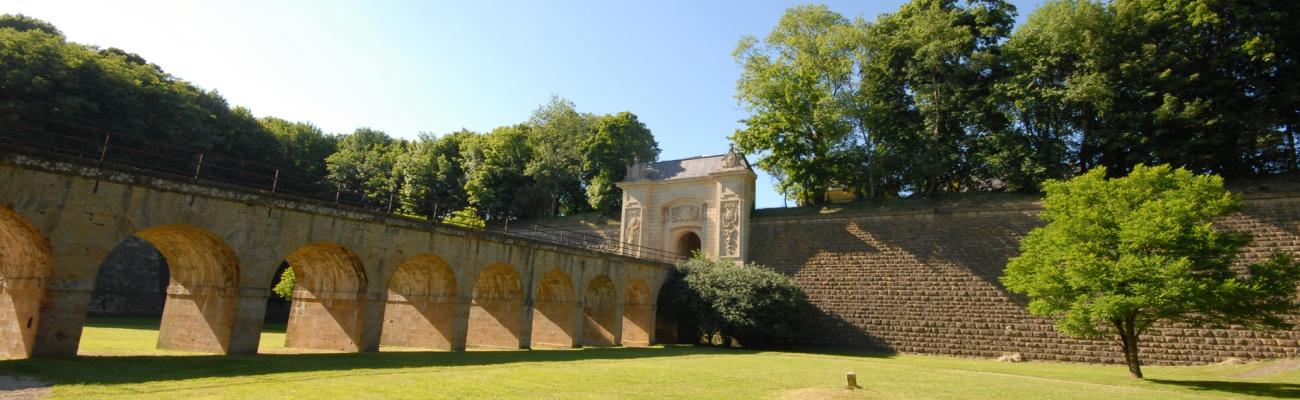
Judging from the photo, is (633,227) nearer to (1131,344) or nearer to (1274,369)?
(1131,344)

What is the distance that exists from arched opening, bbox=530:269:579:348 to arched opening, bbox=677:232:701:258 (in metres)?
11.1

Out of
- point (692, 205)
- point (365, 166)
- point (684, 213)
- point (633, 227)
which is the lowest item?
point (633, 227)

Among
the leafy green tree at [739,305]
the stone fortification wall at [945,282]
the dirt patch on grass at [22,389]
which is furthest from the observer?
the leafy green tree at [739,305]

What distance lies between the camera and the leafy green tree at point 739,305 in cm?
2458

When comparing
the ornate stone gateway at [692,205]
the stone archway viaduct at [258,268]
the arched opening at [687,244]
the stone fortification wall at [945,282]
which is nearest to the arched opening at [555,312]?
the stone archway viaduct at [258,268]

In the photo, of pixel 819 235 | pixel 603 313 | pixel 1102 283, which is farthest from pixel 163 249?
pixel 819 235

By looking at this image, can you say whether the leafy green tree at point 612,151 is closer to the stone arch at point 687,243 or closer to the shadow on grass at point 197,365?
the stone arch at point 687,243

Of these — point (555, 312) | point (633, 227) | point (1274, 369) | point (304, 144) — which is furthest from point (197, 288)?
point (304, 144)

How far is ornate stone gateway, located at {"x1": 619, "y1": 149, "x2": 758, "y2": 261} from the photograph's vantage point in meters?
30.6

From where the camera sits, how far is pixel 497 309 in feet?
70.0

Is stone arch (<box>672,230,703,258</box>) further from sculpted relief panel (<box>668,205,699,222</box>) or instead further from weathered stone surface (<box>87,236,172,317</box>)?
weathered stone surface (<box>87,236,172,317</box>)

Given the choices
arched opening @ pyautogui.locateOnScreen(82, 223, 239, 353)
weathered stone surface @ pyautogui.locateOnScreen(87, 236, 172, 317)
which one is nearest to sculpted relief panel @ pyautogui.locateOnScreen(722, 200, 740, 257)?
arched opening @ pyautogui.locateOnScreen(82, 223, 239, 353)

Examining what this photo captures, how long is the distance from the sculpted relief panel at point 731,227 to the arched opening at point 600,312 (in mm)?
7252

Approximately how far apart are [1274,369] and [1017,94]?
13893 millimetres
